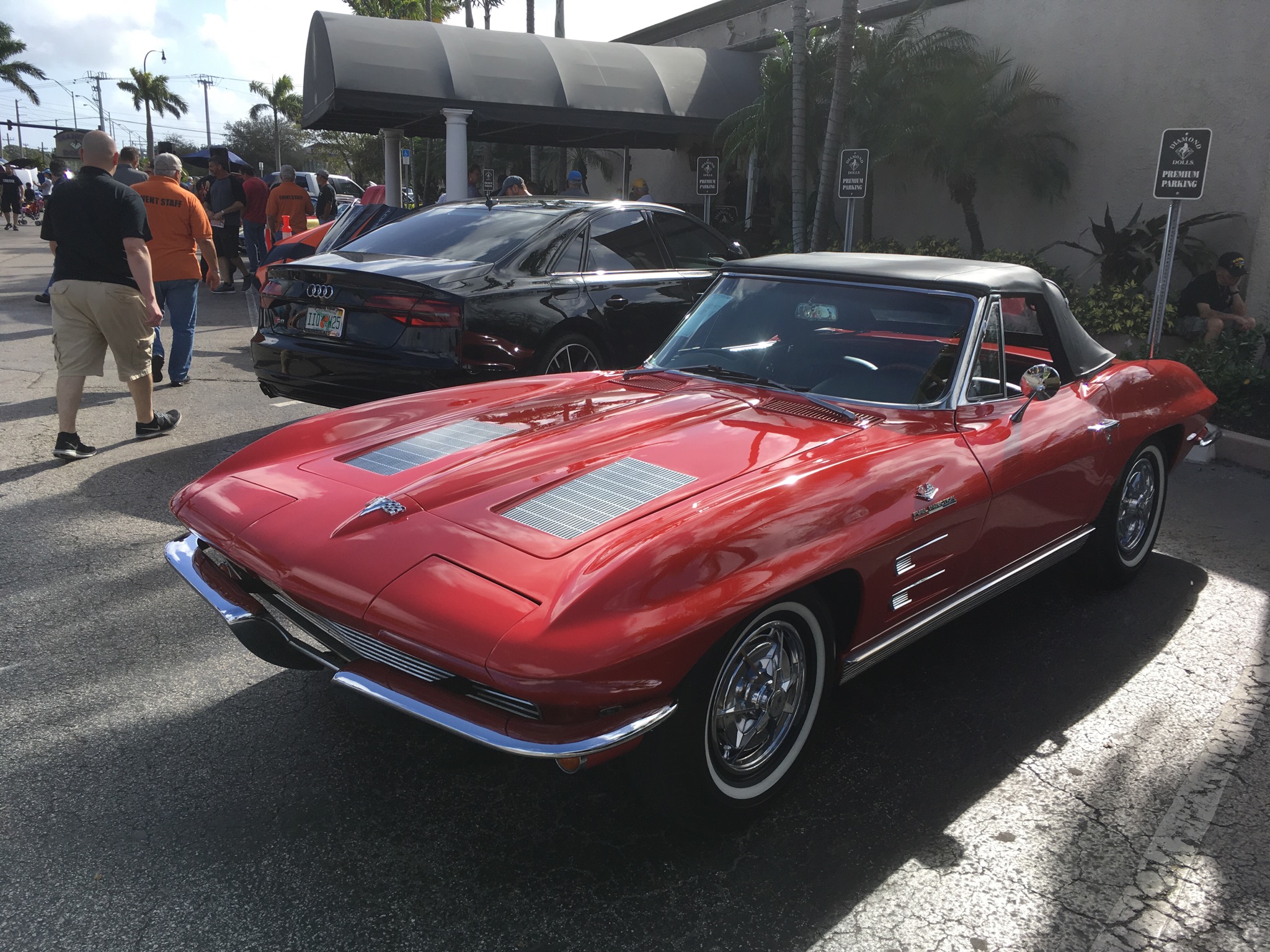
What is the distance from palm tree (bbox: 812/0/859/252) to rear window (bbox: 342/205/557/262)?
8.64m

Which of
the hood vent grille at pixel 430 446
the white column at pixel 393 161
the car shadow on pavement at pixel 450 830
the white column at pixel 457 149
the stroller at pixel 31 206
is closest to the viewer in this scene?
the car shadow on pavement at pixel 450 830

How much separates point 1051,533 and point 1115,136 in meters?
11.3

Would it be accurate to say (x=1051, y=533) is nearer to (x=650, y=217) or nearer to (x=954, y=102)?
(x=650, y=217)

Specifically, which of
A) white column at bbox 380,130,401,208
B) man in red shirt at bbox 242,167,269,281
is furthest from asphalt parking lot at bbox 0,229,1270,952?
white column at bbox 380,130,401,208

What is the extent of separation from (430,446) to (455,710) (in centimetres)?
113

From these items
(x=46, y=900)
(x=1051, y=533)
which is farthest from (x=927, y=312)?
(x=46, y=900)

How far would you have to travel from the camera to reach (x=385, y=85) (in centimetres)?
1766

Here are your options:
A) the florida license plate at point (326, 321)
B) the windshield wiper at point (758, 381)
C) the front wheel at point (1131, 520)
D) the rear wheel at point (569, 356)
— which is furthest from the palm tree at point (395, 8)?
the front wheel at point (1131, 520)

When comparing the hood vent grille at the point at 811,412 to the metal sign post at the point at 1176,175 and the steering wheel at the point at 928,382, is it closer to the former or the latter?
the steering wheel at the point at 928,382

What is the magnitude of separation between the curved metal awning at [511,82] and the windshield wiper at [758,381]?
15.6 m

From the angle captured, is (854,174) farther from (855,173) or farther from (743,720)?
(743,720)

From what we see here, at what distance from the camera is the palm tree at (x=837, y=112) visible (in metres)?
14.3

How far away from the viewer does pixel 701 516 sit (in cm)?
248

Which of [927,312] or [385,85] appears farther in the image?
[385,85]
